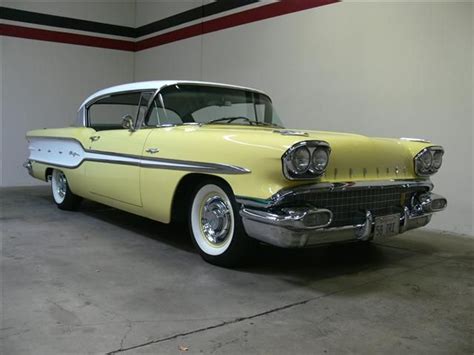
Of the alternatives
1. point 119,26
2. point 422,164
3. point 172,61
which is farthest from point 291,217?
point 119,26

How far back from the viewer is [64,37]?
934 cm

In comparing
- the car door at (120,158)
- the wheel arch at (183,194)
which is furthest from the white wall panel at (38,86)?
the wheel arch at (183,194)

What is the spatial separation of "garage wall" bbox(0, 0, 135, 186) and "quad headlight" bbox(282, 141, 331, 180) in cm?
748

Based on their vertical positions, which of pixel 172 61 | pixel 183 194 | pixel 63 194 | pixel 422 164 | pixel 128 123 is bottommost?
pixel 63 194

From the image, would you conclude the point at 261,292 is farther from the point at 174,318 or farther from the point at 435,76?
the point at 435,76

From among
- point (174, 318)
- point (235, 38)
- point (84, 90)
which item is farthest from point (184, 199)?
point (84, 90)

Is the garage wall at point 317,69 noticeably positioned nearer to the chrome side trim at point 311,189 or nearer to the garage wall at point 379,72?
the garage wall at point 379,72

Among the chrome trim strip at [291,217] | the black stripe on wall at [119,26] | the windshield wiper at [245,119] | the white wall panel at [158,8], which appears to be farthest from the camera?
the white wall panel at [158,8]

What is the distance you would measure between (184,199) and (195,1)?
19.8 feet

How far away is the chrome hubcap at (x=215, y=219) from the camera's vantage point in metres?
3.39

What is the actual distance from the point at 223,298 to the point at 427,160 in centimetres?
208

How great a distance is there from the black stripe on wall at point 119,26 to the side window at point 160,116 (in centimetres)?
400

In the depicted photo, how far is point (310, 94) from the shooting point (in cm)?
656

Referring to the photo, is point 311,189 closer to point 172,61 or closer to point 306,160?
point 306,160
